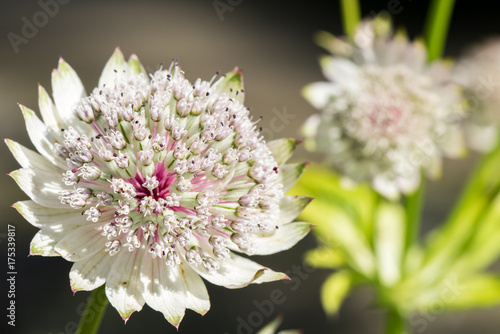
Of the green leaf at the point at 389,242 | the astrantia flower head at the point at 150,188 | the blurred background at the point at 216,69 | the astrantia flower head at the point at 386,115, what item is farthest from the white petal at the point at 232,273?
the blurred background at the point at 216,69

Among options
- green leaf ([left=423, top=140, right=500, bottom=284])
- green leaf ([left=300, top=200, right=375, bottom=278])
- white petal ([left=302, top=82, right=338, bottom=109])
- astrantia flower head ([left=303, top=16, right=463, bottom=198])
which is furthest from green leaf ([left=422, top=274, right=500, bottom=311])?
white petal ([left=302, top=82, right=338, bottom=109])

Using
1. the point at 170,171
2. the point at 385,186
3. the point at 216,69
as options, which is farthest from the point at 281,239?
the point at 216,69

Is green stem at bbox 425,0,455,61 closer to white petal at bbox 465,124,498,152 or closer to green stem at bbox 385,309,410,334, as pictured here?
Result: white petal at bbox 465,124,498,152

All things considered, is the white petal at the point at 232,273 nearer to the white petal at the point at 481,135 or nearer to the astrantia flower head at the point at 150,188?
the astrantia flower head at the point at 150,188

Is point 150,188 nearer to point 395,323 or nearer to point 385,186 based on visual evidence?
point 385,186

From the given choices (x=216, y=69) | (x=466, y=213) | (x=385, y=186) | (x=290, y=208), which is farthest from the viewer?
(x=216, y=69)

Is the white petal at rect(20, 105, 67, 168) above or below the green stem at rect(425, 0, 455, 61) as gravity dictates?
below

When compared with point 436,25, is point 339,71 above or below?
below
